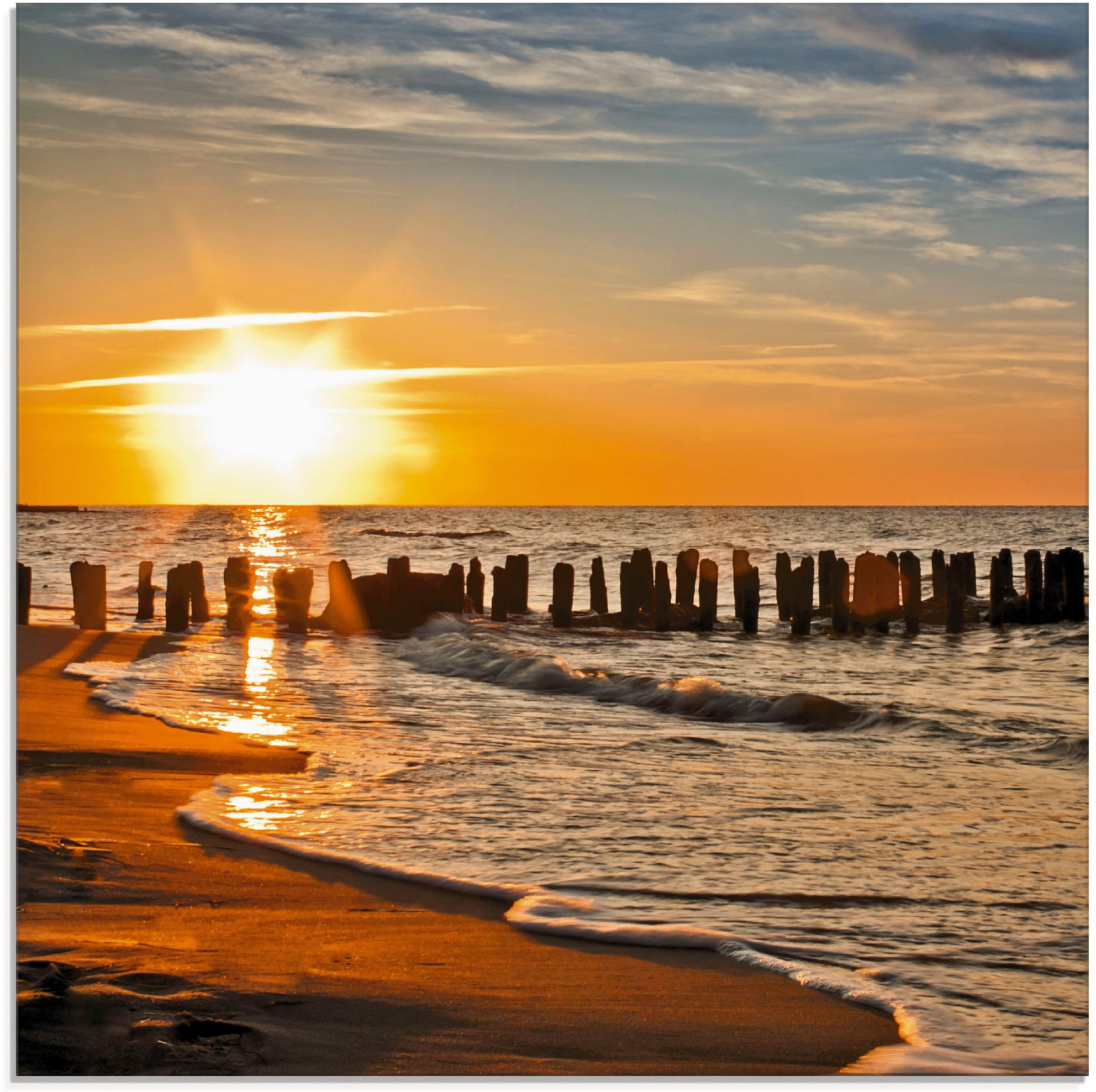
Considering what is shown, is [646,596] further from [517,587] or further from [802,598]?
[802,598]

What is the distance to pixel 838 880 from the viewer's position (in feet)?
15.7

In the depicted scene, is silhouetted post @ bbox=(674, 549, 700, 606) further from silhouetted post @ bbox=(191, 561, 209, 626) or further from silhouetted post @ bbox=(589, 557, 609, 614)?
silhouetted post @ bbox=(191, 561, 209, 626)

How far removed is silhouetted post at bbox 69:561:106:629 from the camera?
591 inches

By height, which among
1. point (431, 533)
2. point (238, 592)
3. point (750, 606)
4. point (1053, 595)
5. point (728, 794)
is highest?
point (431, 533)

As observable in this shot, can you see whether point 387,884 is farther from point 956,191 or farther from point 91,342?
point 956,191

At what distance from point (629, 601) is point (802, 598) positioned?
2.78 meters

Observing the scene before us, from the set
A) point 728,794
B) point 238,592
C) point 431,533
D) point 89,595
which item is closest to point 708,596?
point 238,592

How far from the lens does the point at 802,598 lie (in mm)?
18328

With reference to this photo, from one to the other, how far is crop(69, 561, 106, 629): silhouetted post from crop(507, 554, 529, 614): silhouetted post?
6.42 meters

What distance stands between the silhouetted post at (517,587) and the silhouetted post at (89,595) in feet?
21.1

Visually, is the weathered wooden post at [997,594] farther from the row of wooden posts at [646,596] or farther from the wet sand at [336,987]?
the wet sand at [336,987]

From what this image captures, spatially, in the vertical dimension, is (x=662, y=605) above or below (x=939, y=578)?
below

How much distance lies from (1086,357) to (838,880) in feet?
8.66

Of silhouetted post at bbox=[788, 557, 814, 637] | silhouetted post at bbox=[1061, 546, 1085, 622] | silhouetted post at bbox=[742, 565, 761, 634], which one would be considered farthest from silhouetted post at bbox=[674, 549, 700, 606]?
silhouetted post at bbox=[1061, 546, 1085, 622]
